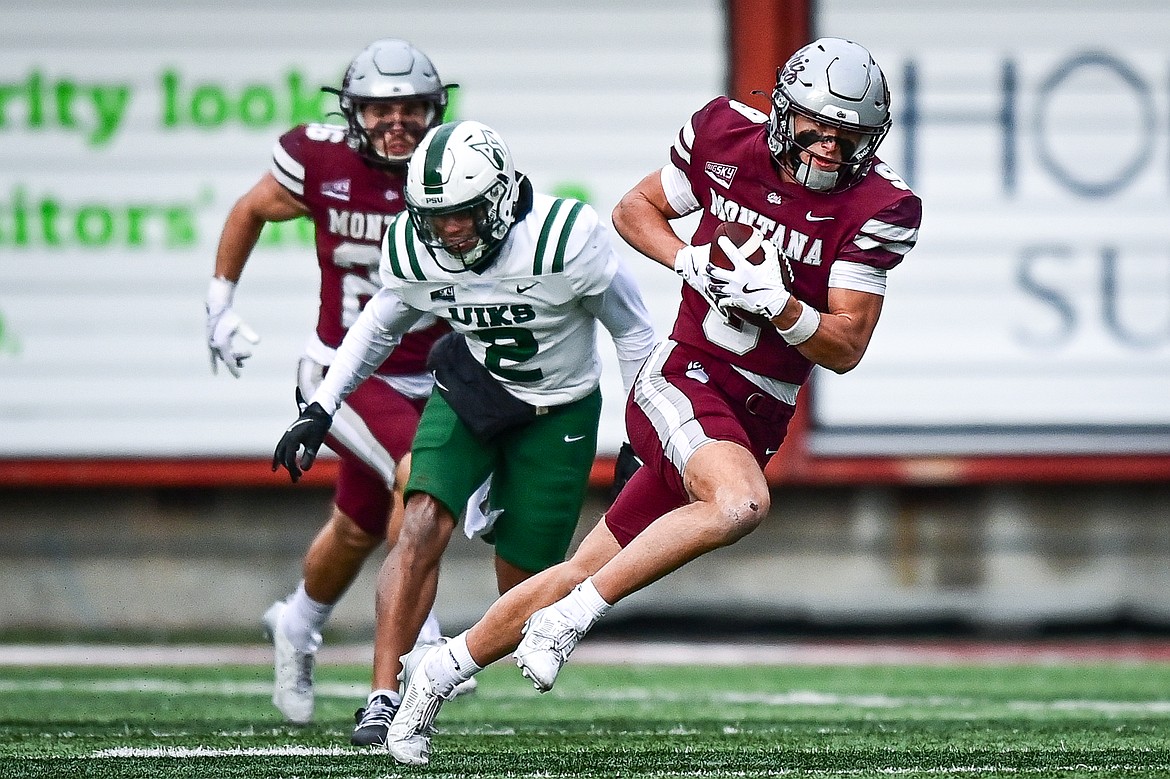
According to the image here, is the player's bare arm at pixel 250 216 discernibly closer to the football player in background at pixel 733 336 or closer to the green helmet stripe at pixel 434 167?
the green helmet stripe at pixel 434 167

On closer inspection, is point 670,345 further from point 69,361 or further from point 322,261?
point 69,361

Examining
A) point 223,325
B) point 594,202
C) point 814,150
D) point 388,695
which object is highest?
point 814,150

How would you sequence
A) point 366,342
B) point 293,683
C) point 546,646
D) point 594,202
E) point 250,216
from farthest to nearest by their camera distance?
point 594,202
point 250,216
point 293,683
point 366,342
point 546,646

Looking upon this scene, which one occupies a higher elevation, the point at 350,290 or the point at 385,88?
the point at 385,88

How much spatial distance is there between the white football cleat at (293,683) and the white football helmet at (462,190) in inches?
54.2

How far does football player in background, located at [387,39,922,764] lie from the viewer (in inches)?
147

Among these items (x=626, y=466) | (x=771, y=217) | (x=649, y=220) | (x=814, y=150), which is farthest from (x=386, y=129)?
(x=814, y=150)

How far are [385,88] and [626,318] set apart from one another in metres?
0.92

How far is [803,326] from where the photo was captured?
3781 mm

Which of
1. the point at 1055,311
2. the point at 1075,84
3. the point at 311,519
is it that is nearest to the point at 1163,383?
the point at 1055,311

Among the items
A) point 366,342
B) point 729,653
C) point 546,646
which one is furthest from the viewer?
point 729,653

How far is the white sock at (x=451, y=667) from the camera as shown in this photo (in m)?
3.85

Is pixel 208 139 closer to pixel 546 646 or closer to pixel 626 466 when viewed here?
pixel 626 466

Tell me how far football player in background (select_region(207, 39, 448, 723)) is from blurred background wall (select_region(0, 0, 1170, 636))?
2.57 m
